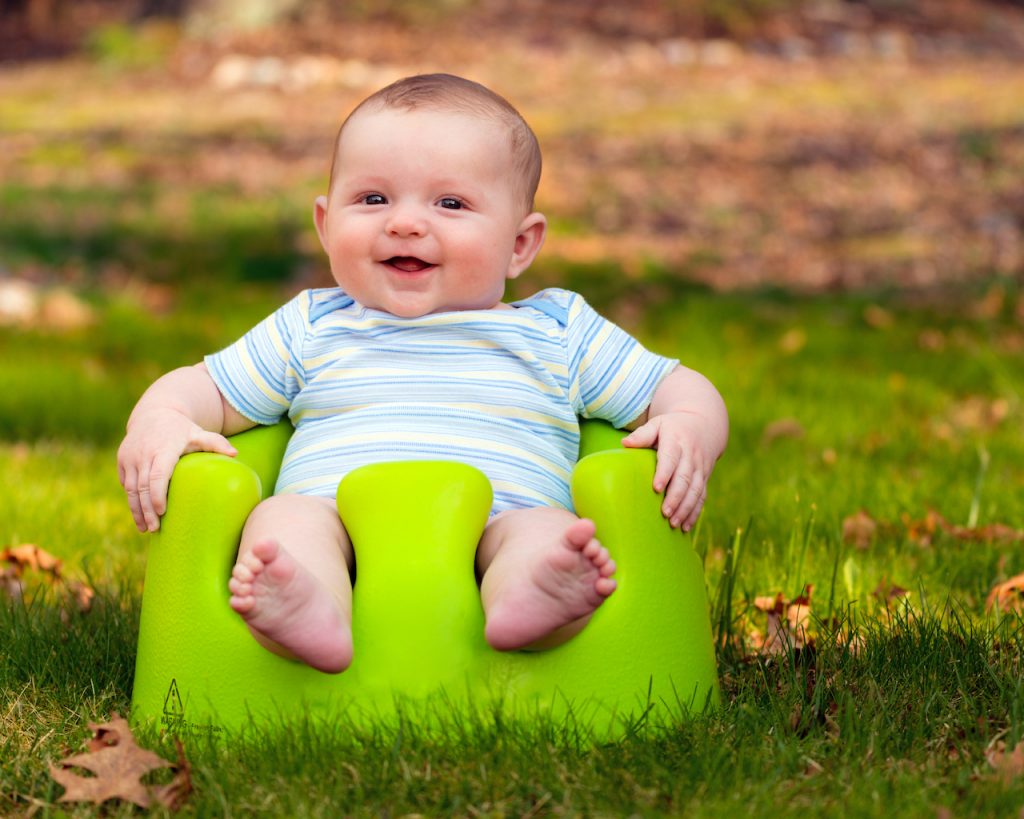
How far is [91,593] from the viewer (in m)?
2.65

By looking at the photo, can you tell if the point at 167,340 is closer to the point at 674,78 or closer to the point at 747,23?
the point at 674,78

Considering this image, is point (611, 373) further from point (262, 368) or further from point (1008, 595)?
point (1008, 595)

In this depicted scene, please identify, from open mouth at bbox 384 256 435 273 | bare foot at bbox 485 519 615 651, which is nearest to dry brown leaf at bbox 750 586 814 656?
bare foot at bbox 485 519 615 651

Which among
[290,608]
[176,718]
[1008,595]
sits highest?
[290,608]

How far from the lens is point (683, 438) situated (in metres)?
2.11

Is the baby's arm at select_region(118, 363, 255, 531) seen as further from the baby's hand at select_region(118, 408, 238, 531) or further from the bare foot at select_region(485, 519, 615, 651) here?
the bare foot at select_region(485, 519, 615, 651)

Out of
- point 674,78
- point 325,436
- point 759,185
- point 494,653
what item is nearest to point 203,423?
point 325,436

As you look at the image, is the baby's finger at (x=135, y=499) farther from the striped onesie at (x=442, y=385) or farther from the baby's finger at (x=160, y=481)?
the striped onesie at (x=442, y=385)

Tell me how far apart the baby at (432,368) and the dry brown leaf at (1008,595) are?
2.22 feet

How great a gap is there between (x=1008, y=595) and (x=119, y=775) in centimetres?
168

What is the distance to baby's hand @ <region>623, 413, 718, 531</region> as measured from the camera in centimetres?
204

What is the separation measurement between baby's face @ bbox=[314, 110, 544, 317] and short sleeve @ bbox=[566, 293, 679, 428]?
0.21 metres

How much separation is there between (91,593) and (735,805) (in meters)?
1.53

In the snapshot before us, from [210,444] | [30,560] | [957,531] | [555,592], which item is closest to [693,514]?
[555,592]
